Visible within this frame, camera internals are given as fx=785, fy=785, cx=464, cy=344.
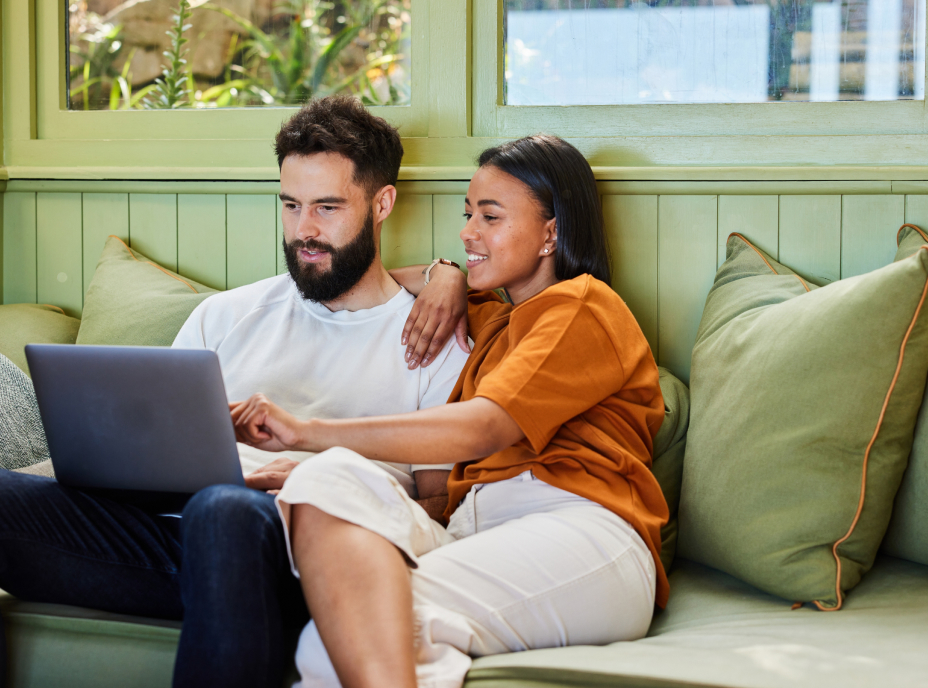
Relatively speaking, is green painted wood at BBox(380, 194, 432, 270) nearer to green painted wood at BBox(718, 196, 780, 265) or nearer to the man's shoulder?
the man's shoulder

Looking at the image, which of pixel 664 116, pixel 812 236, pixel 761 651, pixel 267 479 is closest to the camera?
pixel 761 651

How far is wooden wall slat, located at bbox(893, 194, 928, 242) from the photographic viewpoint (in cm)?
153

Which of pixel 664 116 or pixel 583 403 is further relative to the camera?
pixel 664 116

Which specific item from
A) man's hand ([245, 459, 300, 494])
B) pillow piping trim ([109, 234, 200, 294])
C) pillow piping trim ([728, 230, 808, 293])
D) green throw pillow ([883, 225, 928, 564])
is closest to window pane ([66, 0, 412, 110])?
pillow piping trim ([109, 234, 200, 294])

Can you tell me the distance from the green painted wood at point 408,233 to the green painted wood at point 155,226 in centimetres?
55

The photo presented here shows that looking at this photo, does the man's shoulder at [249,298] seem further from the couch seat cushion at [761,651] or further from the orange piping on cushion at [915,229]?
the orange piping on cushion at [915,229]

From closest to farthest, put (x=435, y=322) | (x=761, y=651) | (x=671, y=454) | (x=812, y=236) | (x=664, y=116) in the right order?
(x=761, y=651)
(x=671, y=454)
(x=435, y=322)
(x=812, y=236)
(x=664, y=116)

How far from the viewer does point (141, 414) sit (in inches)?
39.6

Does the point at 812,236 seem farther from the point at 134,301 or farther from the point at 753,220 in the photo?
the point at 134,301

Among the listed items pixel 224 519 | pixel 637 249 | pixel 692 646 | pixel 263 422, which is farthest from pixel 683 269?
pixel 224 519

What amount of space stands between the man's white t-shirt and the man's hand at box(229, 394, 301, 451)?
1.13ft

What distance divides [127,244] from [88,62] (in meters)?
0.54

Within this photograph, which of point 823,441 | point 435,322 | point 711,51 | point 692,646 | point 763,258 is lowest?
point 692,646

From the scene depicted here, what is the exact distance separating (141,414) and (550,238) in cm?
76
